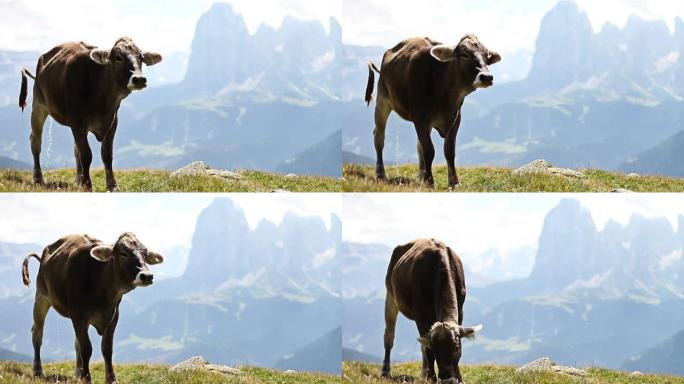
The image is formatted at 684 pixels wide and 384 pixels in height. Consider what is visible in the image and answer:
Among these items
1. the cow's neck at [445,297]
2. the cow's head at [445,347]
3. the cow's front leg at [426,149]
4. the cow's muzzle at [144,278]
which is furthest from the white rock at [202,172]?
the cow's head at [445,347]

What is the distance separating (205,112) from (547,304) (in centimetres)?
4792

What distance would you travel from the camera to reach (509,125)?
129750mm

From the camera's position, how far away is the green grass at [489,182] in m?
18.6

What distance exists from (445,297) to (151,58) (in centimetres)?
748

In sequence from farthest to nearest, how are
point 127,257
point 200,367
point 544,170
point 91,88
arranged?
point 544,170, point 200,367, point 91,88, point 127,257

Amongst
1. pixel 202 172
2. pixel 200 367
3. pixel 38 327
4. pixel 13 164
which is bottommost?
pixel 200 367

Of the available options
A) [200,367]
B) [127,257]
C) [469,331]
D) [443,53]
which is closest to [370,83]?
[443,53]

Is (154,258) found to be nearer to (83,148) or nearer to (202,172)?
(83,148)

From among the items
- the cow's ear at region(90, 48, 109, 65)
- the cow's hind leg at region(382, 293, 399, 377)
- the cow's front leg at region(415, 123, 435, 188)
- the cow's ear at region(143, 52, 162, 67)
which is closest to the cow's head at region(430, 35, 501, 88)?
the cow's front leg at region(415, 123, 435, 188)

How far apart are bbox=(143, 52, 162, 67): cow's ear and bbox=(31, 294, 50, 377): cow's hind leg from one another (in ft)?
17.6

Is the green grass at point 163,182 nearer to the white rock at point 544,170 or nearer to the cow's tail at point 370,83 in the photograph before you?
the cow's tail at point 370,83

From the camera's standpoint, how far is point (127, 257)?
54.6 ft

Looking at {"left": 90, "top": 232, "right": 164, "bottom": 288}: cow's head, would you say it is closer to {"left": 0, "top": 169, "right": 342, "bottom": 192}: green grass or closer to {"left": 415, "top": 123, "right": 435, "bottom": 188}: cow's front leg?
{"left": 0, "top": 169, "right": 342, "bottom": 192}: green grass

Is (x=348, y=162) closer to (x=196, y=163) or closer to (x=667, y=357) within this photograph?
(x=196, y=163)
